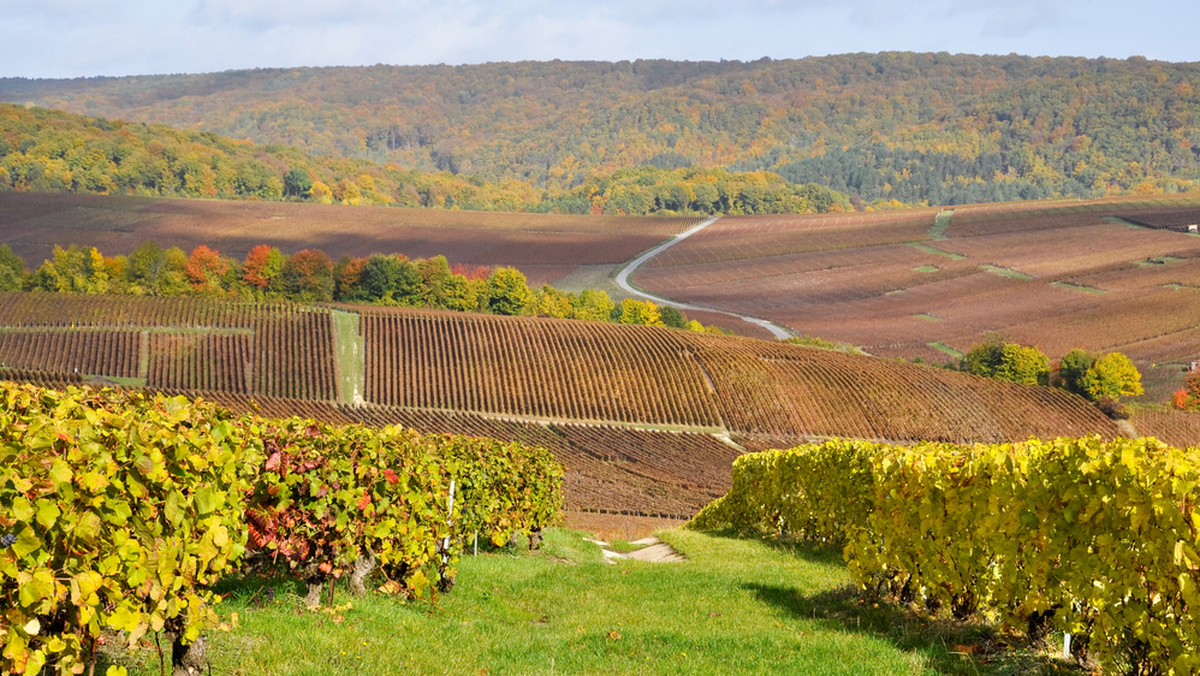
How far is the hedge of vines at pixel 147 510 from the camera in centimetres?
504

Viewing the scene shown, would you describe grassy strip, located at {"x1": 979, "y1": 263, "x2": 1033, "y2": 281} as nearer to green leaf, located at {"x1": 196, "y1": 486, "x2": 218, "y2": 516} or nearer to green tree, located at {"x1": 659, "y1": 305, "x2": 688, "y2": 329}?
green tree, located at {"x1": 659, "y1": 305, "x2": 688, "y2": 329}

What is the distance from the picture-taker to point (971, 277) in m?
128

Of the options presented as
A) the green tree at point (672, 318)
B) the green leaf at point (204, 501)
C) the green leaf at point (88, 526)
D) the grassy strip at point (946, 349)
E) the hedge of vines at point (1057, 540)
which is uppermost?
the green leaf at point (88, 526)

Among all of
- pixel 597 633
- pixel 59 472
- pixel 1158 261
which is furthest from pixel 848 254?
pixel 59 472

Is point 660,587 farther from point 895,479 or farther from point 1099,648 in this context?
point 1099,648

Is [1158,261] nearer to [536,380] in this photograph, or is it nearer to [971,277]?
[971,277]

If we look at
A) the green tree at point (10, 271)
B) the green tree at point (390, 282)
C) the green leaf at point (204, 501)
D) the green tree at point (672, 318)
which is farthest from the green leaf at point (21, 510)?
the green tree at point (390, 282)

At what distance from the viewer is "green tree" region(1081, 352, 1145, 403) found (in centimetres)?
8862

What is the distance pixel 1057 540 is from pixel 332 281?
12207 centimetres

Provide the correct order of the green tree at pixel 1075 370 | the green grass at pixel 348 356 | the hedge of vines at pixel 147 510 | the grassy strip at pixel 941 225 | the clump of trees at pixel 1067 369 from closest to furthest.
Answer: the hedge of vines at pixel 147 510, the green grass at pixel 348 356, the clump of trees at pixel 1067 369, the green tree at pixel 1075 370, the grassy strip at pixel 941 225

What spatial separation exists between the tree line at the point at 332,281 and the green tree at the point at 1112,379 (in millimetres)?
41967

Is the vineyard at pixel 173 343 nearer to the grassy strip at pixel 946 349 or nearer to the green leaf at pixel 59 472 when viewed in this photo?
the green leaf at pixel 59 472

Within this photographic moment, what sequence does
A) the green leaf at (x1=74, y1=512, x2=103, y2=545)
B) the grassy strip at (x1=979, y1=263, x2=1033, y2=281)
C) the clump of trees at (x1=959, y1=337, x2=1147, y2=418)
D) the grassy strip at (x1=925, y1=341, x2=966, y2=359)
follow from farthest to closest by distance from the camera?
the grassy strip at (x1=979, y1=263, x2=1033, y2=281) → the grassy strip at (x1=925, y1=341, x2=966, y2=359) → the clump of trees at (x1=959, y1=337, x2=1147, y2=418) → the green leaf at (x1=74, y1=512, x2=103, y2=545)

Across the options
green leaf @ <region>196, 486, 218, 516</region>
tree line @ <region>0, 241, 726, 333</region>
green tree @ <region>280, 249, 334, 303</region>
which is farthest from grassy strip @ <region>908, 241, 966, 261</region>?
green leaf @ <region>196, 486, 218, 516</region>
